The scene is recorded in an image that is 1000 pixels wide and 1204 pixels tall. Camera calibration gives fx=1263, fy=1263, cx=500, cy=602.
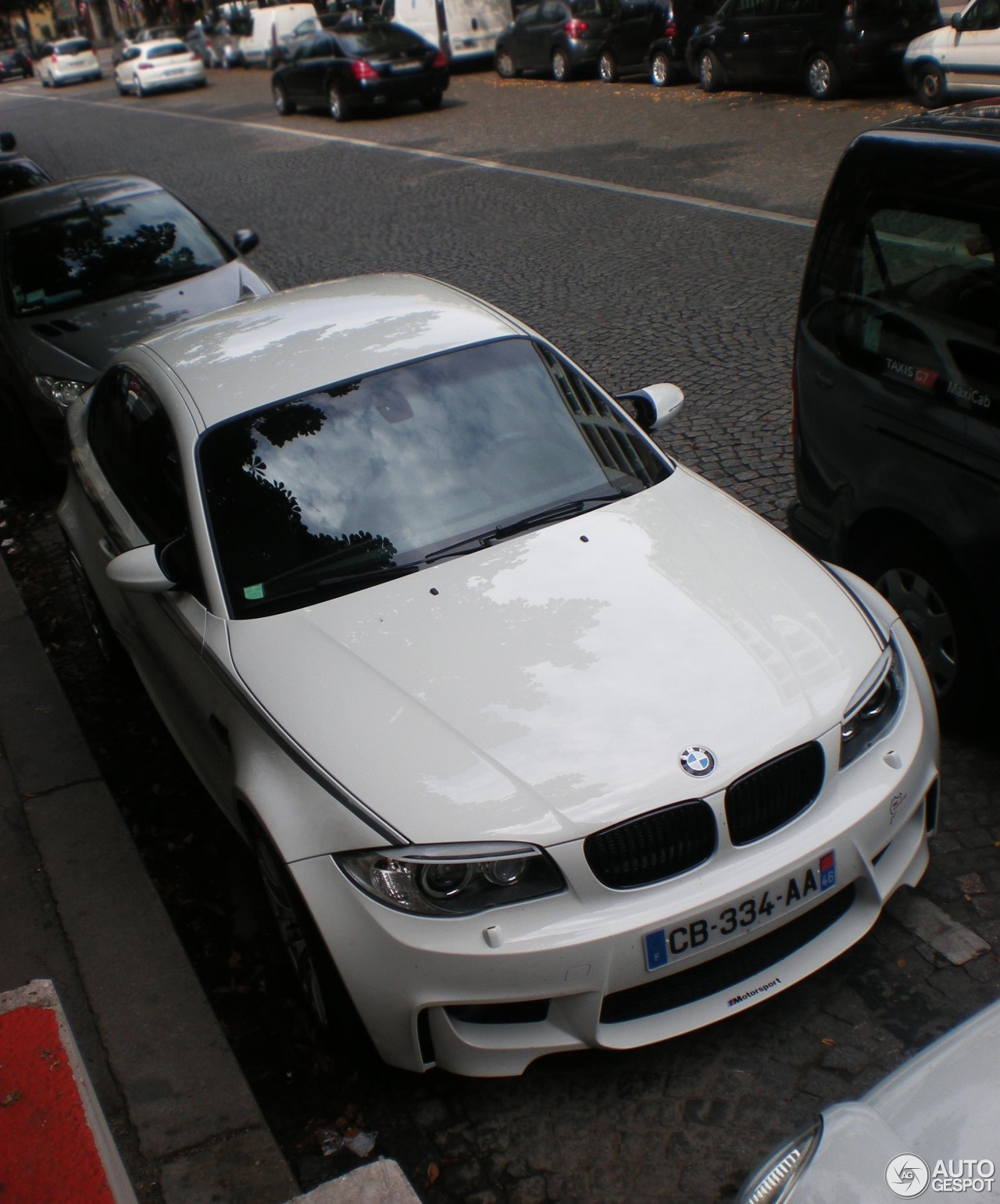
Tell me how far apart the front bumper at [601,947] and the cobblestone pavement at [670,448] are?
0.23 m

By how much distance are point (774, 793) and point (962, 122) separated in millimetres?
2393

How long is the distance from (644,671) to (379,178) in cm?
1419

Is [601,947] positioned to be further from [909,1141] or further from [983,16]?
[983,16]

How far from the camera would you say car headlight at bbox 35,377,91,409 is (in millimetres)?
7289

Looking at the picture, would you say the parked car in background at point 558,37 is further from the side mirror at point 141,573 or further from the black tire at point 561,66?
the side mirror at point 141,573

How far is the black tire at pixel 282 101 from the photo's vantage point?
2458 centimetres

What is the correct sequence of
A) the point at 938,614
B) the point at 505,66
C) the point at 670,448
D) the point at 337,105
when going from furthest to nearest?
the point at 505,66 < the point at 337,105 < the point at 670,448 < the point at 938,614

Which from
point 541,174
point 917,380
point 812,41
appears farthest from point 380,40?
point 917,380

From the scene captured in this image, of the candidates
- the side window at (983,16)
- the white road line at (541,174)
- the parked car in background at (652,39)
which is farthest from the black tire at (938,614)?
the parked car in background at (652,39)

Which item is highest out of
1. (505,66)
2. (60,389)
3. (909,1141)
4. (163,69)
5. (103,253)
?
(909,1141)

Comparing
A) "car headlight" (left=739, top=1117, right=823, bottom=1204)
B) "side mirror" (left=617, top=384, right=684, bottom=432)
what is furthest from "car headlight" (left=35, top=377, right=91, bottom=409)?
"car headlight" (left=739, top=1117, right=823, bottom=1204)

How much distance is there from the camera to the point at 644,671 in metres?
3.23

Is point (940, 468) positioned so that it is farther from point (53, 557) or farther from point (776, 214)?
point (776, 214)

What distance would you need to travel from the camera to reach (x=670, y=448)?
22.7 feet
